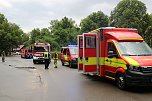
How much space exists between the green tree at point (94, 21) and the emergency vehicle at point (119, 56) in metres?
67.3

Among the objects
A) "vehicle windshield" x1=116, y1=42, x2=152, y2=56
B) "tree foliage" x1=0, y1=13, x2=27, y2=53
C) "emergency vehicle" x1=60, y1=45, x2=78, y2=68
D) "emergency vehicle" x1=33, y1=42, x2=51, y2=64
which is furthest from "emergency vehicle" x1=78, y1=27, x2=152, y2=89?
"tree foliage" x1=0, y1=13, x2=27, y2=53

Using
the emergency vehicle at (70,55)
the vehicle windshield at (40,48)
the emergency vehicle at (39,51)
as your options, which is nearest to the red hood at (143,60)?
the emergency vehicle at (70,55)

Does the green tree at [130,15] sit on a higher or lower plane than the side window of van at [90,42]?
higher

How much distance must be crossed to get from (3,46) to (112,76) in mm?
76354

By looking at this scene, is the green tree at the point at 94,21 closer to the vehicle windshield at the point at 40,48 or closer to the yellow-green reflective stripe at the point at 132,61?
the vehicle windshield at the point at 40,48

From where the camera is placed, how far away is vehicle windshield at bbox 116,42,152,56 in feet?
42.7

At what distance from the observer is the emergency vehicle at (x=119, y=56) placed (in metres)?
11.7

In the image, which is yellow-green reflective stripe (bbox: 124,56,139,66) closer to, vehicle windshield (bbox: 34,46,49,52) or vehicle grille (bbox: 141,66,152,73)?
vehicle grille (bbox: 141,66,152,73)

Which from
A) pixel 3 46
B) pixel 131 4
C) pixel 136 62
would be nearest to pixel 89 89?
pixel 136 62

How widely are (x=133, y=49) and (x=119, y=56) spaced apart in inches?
31.2

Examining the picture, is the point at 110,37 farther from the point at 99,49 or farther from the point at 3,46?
the point at 3,46

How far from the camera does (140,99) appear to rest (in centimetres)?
1042

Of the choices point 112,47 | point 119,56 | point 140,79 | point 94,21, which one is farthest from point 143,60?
point 94,21

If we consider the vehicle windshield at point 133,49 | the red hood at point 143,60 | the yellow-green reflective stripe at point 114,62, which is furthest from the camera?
the vehicle windshield at point 133,49
